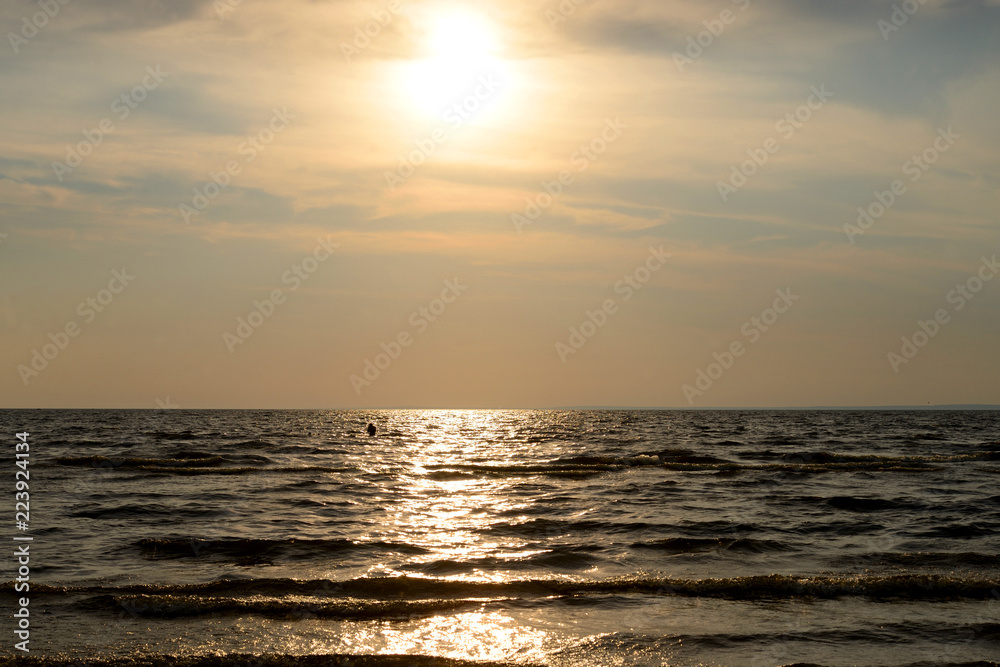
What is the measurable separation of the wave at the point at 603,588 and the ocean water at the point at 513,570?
6 centimetres

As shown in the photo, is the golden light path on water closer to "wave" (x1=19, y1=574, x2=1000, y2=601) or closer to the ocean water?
the ocean water

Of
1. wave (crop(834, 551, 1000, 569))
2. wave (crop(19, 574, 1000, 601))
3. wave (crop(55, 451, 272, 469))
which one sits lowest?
wave (crop(55, 451, 272, 469))

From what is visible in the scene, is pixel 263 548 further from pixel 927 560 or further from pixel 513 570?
pixel 927 560

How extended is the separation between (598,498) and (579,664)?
19.1 metres

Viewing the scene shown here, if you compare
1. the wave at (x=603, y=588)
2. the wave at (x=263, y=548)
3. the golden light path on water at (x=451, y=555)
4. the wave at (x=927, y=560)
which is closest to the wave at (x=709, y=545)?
the wave at (x=927, y=560)

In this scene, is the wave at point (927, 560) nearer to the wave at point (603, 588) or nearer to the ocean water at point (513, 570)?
the ocean water at point (513, 570)

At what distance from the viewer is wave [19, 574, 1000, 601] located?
14.6 meters

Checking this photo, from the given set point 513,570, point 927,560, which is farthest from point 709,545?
point 513,570

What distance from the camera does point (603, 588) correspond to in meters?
15.2

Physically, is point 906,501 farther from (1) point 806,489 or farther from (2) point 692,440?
(2) point 692,440

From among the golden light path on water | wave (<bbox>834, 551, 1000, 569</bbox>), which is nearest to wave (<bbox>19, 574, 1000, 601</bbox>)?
the golden light path on water

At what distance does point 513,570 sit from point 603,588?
8.26 ft

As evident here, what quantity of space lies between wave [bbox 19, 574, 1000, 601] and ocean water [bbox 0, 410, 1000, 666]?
0.20ft

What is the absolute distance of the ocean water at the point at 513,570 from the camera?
38.0 ft
